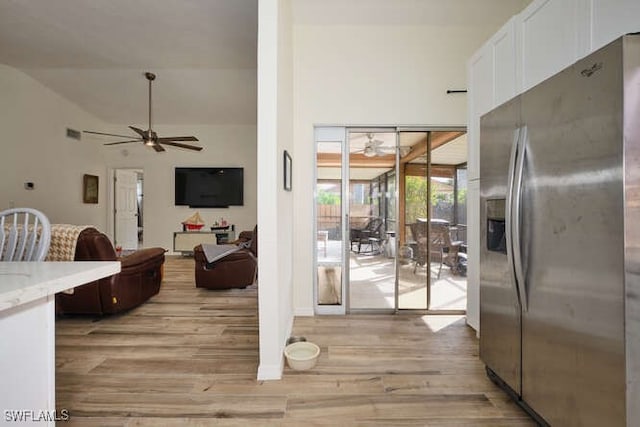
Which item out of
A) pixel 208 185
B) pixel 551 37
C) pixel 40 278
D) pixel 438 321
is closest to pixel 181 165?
pixel 208 185

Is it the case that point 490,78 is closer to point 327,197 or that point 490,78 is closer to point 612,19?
point 612,19

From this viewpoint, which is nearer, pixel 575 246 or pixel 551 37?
pixel 575 246

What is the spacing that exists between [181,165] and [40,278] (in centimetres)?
643

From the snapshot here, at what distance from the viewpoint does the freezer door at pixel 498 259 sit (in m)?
1.62

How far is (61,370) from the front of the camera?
6.79 ft

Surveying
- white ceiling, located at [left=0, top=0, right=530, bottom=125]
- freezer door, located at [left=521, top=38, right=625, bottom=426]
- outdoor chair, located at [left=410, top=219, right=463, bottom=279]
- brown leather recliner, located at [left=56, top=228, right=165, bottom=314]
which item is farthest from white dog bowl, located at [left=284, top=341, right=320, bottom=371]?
white ceiling, located at [left=0, top=0, right=530, bottom=125]

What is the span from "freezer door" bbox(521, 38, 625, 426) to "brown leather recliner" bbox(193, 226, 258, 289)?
3.24 metres

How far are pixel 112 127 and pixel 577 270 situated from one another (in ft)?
26.6

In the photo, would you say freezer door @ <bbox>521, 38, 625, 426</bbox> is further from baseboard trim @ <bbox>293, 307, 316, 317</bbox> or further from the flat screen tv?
the flat screen tv

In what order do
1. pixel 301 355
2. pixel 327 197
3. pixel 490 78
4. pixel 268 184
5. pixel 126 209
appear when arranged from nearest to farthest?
pixel 268 184 → pixel 301 355 → pixel 490 78 → pixel 327 197 → pixel 126 209

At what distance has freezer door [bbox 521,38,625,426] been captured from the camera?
3.51 ft

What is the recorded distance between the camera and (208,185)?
6645 mm

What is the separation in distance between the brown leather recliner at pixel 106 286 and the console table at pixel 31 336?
2029 millimetres

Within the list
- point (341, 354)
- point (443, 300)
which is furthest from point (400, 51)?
point (341, 354)
